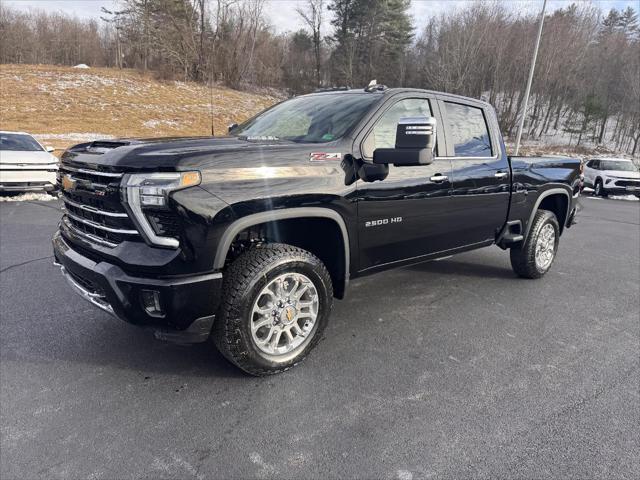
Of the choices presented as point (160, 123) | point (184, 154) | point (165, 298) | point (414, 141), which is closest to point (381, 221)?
point (414, 141)

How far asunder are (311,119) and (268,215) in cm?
127

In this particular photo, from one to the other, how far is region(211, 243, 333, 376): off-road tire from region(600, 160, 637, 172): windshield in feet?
62.8

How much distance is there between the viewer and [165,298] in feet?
7.94

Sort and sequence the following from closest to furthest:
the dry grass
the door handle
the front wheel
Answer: the door handle → the front wheel → the dry grass

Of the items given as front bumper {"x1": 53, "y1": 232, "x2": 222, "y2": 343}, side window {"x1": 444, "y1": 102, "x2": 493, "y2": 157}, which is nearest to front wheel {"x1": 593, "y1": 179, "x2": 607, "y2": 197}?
side window {"x1": 444, "y1": 102, "x2": 493, "y2": 157}

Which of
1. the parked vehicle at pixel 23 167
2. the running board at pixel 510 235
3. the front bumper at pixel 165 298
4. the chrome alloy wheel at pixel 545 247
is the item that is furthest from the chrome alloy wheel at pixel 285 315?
the parked vehicle at pixel 23 167

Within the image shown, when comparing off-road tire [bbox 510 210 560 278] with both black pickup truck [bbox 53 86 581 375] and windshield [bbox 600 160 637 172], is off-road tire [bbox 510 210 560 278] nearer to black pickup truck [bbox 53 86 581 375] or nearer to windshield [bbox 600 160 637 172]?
black pickup truck [bbox 53 86 581 375]

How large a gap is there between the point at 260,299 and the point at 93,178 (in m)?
1.27

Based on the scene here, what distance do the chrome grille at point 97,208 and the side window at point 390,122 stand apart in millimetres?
1688

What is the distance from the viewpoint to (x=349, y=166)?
121 inches

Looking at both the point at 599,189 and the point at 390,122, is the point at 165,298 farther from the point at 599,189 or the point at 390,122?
the point at 599,189

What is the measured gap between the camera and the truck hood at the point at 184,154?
2404 millimetres

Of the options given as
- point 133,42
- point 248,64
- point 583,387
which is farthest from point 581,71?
point 583,387

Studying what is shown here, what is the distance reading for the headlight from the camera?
2357mm
